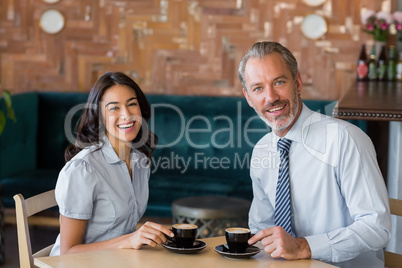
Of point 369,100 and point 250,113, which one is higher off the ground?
point 369,100

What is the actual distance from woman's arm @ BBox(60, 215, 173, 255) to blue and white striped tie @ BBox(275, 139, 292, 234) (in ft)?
1.44

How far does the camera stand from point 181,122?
16.3ft

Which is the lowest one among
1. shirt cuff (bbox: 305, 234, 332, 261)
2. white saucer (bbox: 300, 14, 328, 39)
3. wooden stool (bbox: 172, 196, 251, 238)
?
wooden stool (bbox: 172, 196, 251, 238)

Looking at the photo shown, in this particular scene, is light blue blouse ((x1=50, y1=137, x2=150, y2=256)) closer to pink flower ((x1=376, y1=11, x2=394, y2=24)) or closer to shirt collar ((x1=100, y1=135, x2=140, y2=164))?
shirt collar ((x1=100, y1=135, x2=140, y2=164))

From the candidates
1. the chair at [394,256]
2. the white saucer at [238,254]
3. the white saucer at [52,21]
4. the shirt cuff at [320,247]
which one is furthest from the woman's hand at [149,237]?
the white saucer at [52,21]

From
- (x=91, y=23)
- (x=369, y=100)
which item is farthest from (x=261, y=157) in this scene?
(x=91, y=23)

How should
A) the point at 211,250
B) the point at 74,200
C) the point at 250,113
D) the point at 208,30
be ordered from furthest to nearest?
1. the point at 208,30
2. the point at 250,113
3. the point at 74,200
4. the point at 211,250

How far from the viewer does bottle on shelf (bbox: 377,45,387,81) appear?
463 centimetres

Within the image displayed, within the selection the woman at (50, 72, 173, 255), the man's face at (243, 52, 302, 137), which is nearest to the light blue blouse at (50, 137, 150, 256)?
the woman at (50, 72, 173, 255)

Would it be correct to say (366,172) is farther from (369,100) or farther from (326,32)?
(326,32)

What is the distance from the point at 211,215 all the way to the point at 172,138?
5.00 ft

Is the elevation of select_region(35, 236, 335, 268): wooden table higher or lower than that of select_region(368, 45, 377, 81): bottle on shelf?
lower

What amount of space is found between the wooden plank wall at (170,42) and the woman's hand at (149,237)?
3.36m

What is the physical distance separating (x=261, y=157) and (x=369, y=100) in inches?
45.1
